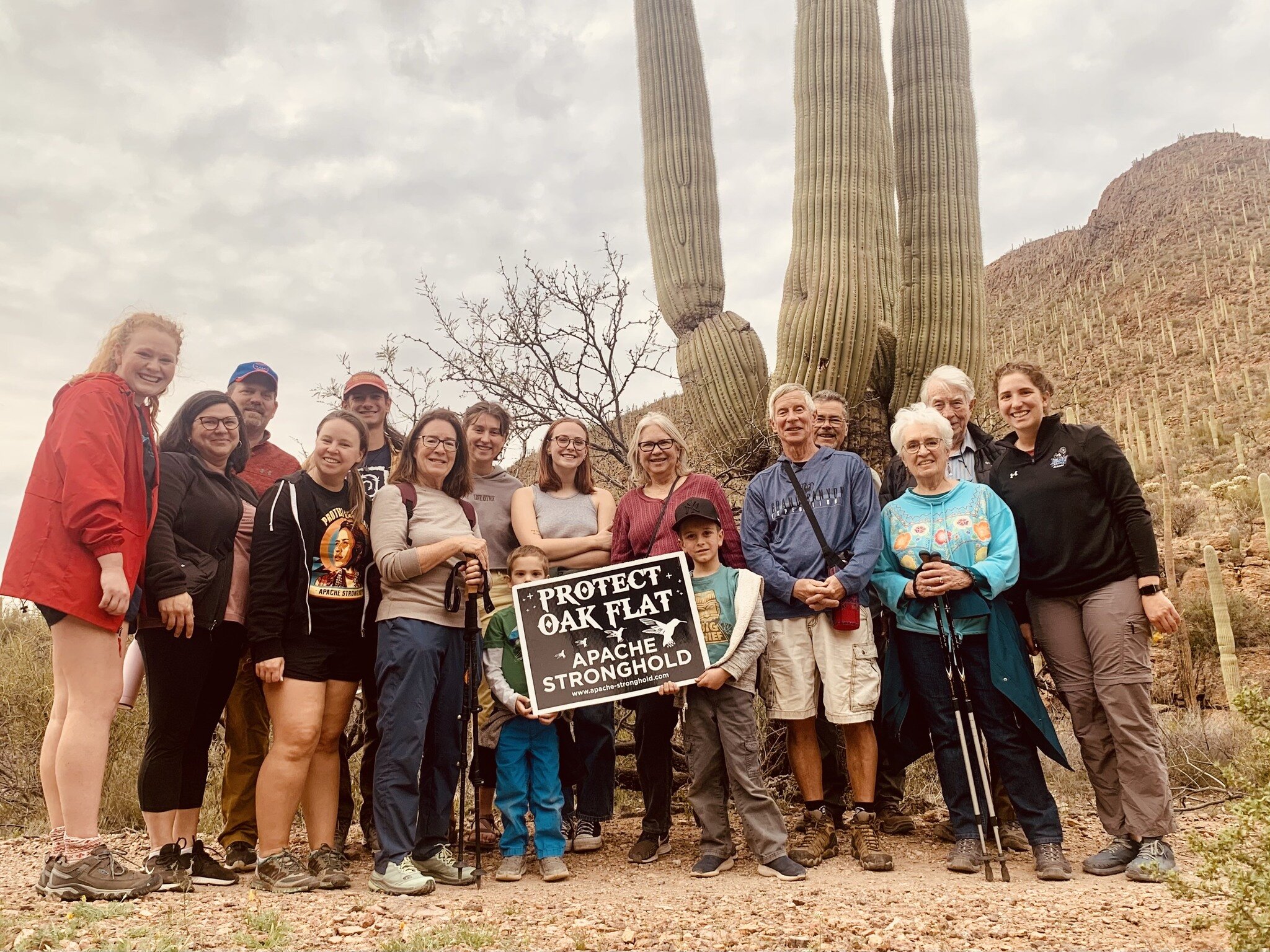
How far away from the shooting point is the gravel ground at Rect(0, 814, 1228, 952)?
3148mm

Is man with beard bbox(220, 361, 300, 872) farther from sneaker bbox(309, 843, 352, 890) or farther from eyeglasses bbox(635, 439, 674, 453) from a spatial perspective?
eyeglasses bbox(635, 439, 674, 453)

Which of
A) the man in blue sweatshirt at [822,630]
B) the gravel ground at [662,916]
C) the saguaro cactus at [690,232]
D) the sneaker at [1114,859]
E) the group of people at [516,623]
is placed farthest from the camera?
the saguaro cactus at [690,232]

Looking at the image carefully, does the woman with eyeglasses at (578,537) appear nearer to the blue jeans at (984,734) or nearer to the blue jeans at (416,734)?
the blue jeans at (416,734)

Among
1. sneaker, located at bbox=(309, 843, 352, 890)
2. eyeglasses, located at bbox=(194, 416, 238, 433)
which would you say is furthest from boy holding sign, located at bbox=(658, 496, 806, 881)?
eyeglasses, located at bbox=(194, 416, 238, 433)

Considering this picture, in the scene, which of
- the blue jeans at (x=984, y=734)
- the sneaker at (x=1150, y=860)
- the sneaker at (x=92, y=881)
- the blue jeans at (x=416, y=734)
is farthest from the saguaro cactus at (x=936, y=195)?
the sneaker at (x=92, y=881)

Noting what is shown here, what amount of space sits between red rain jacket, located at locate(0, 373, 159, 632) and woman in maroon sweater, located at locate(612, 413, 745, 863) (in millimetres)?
2461

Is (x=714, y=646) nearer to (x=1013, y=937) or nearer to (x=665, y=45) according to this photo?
(x=1013, y=937)

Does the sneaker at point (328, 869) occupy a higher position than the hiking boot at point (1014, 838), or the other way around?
the sneaker at point (328, 869)

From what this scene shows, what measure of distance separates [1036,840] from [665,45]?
23.6ft

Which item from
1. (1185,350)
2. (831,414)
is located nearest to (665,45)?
(831,414)

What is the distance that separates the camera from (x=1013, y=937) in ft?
10.6

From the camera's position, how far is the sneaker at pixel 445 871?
4164 millimetres

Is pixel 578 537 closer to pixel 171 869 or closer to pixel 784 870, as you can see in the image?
pixel 784 870

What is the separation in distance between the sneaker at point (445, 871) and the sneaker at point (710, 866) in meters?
1.11
